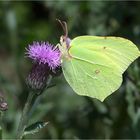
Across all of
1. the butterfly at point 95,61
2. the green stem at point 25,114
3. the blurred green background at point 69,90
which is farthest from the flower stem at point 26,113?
the blurred green background at point 69,90

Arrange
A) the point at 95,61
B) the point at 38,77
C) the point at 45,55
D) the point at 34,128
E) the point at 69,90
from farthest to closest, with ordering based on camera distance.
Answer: the point at 69,90 → the point at 95,61 → the point at 45,55 → the point at 38,77 → the point at 34,128

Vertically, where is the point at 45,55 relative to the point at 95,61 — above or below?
above

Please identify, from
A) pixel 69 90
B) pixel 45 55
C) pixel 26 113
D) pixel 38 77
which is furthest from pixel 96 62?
pixel 69 90

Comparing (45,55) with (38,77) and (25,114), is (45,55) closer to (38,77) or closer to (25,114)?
(38,77)

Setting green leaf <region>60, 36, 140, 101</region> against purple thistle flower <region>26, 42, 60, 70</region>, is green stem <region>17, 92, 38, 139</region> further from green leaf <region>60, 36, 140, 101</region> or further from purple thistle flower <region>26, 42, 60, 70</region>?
green leaf <region>60, 36, 140, 101</region>

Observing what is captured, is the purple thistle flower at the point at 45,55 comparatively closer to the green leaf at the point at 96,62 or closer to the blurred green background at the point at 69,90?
the green leaf at the point at 96,62

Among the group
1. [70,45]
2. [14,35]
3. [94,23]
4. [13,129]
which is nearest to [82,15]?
[94,23]

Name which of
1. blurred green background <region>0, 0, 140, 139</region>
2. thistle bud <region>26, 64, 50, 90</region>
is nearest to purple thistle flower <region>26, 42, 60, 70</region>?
thistle bud <region>26, 64, 50, 90</region>
